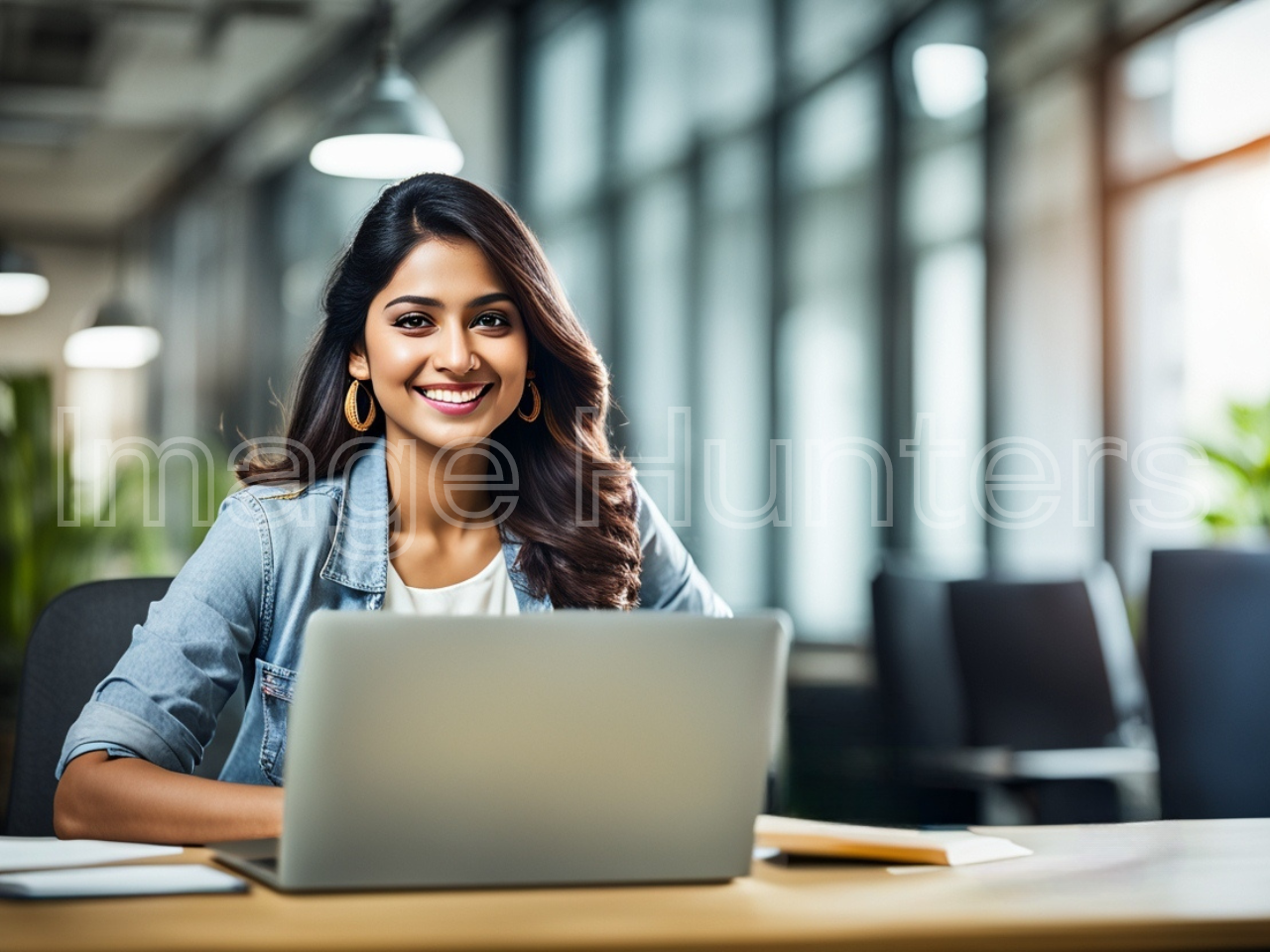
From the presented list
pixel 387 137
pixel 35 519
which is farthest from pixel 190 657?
pixel 35 519

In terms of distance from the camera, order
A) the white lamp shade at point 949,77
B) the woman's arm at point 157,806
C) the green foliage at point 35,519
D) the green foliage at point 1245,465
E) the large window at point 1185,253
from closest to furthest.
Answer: the woman's arm at point 157,806 → the green foliage at point 1245,465 → the large window at point 1185,253 → the green foliage at point 35,519 → the white lamp shade at point 949,77

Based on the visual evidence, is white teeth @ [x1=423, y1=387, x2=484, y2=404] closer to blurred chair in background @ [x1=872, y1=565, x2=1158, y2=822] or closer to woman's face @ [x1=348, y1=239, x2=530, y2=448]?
Result: woman's face @ [x1=348, y1=239, x2=530, y2=448]

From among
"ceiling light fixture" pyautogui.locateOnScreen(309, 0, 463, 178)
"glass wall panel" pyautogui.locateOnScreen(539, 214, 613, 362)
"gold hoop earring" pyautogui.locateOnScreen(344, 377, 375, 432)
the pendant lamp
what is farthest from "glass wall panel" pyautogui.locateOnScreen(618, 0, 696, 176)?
"gold hoop earring" pyautogui.locateOnScreen(344, 377, 375, 432)

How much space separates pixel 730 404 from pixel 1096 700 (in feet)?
7.75

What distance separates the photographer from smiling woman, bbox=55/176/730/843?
1.46 m

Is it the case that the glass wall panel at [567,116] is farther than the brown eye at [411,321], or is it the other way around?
the glass wall panel at [567,116]

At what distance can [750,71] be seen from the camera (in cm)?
499

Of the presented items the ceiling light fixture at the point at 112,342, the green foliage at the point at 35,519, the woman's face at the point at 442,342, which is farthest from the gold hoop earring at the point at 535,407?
the ceiling light fixture at the point at 112,342

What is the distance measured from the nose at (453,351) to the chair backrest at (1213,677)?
37.3 inches

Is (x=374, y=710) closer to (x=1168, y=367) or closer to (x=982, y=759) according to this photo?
(x=982, y=759)

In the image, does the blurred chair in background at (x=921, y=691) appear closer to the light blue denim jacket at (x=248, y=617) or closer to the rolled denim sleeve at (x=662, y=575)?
the rolled denim sleeve at (x=662, y=575)

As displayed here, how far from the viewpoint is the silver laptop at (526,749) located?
885 mm

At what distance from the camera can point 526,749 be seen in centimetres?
92

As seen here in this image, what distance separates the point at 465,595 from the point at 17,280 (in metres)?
4.09
